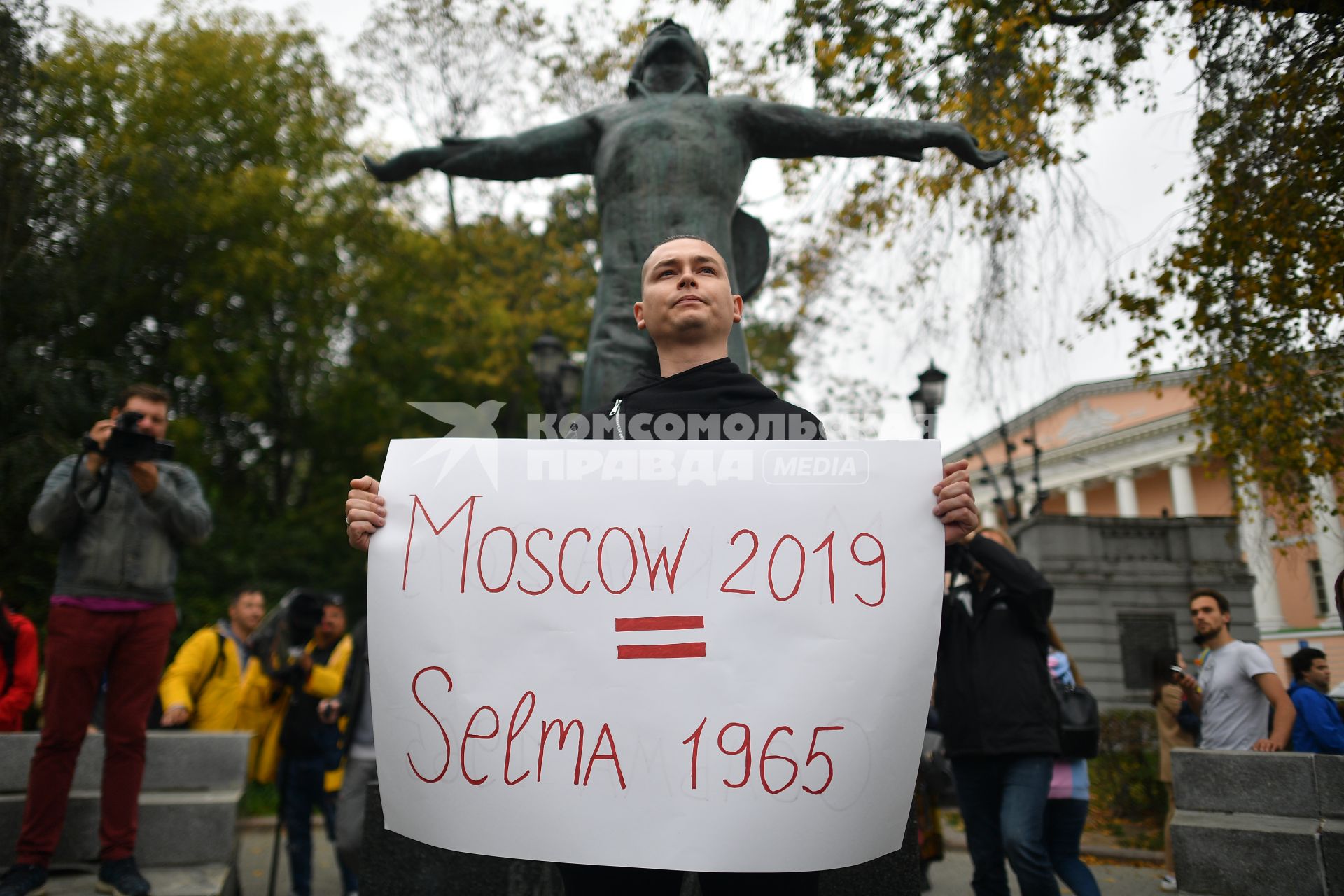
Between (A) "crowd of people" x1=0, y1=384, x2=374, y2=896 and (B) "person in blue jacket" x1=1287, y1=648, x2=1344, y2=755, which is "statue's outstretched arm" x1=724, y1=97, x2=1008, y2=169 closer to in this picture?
(A) "crowd of people" x1=0, y1=384, x2=374, y2=896

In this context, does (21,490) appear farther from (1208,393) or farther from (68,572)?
(1208,393)

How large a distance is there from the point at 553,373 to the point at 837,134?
6.32 metres

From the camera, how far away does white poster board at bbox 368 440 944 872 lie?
1830mm

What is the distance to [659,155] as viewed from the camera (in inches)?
151

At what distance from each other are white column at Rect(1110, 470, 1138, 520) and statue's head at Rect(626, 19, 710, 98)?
4466 centimetres

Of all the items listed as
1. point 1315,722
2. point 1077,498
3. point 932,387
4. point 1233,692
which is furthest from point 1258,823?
point 1077,498

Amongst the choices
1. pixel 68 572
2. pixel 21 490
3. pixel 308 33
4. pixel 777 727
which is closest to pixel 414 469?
pixel 777 727

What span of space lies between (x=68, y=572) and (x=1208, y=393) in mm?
9226

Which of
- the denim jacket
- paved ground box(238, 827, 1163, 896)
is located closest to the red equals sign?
the denim jacket

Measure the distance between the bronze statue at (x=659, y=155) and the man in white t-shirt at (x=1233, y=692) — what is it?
3029mm

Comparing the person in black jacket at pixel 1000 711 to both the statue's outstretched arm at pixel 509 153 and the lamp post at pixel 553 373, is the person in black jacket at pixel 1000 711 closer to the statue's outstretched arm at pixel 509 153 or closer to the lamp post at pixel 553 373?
the statue's outstretched arm at pixel 509 153

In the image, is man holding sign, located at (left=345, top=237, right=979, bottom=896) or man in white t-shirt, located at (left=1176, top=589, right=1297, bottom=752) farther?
man in white t-shirt, located at (left=1176, top=589, right=1297, bottom=752)

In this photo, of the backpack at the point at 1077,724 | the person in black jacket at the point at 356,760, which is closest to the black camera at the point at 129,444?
the person in black jacket at the point at 356,760

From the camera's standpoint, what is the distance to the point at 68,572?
370cm
